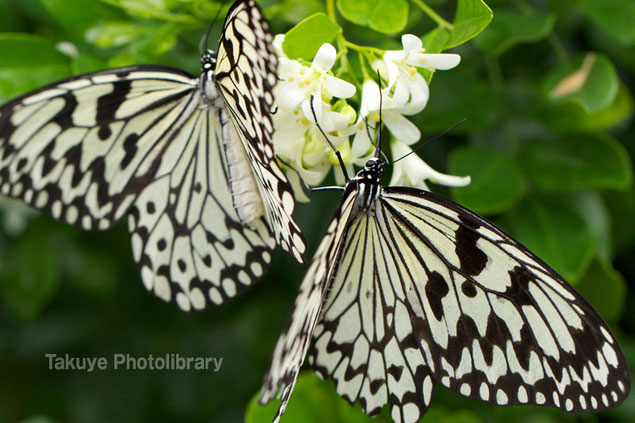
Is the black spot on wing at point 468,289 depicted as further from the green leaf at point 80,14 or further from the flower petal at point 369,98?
the green leaf at point 80,14

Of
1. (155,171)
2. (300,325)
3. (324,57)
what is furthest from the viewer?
(155,171)

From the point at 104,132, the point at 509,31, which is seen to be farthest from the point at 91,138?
the point at 509,31

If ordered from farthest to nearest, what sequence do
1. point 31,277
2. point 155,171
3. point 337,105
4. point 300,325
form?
point 31,277
point 155,171
point 337,105
point 300,325

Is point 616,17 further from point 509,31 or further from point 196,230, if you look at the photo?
point 196,230

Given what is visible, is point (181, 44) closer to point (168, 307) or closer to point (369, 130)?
point (369, 130)

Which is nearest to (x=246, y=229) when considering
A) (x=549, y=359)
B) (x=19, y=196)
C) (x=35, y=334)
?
(x=19, y=196)

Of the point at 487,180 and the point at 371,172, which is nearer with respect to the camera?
the point at 371,172

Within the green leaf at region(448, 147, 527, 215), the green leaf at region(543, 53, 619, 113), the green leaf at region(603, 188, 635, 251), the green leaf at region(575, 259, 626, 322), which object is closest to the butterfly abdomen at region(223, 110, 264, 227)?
the green leaf at region(448, 147, 527, 215)

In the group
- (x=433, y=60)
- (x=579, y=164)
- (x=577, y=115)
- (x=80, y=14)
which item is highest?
(x=80, y=14)
